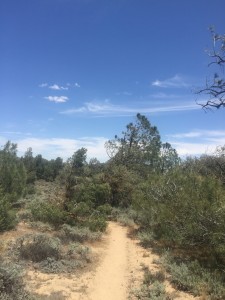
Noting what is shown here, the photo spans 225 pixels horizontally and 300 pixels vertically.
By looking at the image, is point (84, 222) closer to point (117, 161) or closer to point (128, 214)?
Result: point (128, 214)

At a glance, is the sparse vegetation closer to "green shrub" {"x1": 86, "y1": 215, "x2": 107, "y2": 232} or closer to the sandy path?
the sandy path

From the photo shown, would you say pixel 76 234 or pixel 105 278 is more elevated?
pixel 76 234

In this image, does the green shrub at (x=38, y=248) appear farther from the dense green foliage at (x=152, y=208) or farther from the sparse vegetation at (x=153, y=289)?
the sparse vegetation at (x=153, y=289)

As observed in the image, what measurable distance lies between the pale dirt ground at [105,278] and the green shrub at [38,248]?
1074mm

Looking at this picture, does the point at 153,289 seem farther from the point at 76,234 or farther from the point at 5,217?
the point at 5,217

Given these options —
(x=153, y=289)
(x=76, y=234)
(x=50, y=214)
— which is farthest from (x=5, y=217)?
(x=153, y=289)

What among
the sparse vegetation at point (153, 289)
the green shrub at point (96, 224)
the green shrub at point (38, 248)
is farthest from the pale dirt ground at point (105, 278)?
the green shrub at point (96, 224)

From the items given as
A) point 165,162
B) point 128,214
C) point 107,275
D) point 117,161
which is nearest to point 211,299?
point 107,275

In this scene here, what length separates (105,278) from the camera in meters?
11.2

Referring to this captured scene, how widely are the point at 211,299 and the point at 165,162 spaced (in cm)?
3100

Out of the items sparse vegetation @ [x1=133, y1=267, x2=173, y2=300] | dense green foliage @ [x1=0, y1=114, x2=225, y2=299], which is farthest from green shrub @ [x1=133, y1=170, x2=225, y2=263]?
sparse vegetation @ [x1=133, y1=267, x2=173, y2=300]

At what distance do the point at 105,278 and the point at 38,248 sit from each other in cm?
279

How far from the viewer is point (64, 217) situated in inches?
645

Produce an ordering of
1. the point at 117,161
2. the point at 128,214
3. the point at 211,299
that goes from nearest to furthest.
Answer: the point at 211,299, the point at 128,214, the point at 117,161
